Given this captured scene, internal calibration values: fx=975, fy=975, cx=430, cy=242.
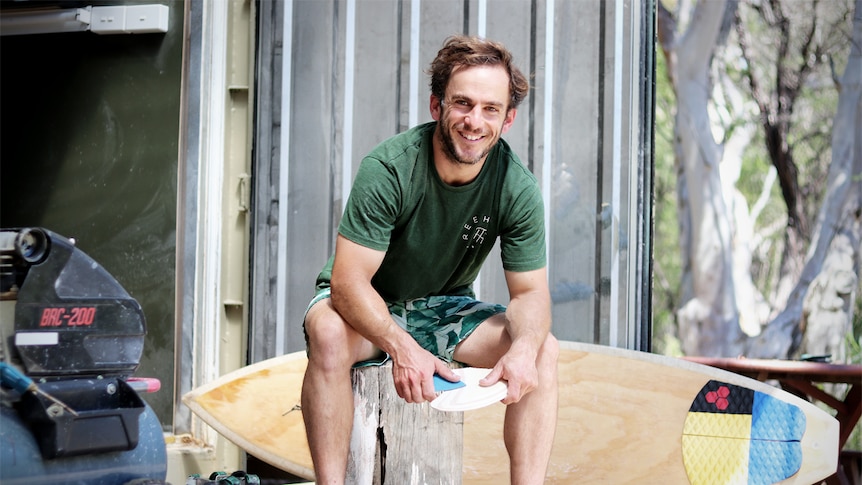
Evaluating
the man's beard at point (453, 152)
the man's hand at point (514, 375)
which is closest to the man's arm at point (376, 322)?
the man's hand at point (514, 375)

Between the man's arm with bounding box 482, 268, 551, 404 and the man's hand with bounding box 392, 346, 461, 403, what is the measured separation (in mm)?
137

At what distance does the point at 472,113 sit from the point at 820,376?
2.49 m

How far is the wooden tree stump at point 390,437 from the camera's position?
2789 millimetres

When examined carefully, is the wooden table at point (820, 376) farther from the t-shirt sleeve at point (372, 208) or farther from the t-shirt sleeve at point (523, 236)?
the t-shirt sleeve at point (372, 208)

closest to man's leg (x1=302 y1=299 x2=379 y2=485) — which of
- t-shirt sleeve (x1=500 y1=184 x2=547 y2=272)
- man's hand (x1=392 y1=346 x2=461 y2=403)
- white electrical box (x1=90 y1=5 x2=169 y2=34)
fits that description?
man's hand (x1=392 y1=346 x2=461 y2=403)

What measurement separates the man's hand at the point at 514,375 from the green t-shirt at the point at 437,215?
0.38 meters

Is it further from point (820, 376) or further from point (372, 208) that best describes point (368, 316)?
point (820, 376)

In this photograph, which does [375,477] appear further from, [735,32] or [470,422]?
[735,32]

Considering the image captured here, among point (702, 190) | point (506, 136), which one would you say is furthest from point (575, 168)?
point (702, 190)

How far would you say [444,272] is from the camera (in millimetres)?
3070

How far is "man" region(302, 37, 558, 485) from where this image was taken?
2.68 m

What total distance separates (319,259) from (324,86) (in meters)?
0.77

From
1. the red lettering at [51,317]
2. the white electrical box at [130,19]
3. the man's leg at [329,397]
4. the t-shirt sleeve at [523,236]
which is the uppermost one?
the white electrical box at [130,19]

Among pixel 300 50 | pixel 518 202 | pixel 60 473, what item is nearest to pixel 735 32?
pixel 300 50
